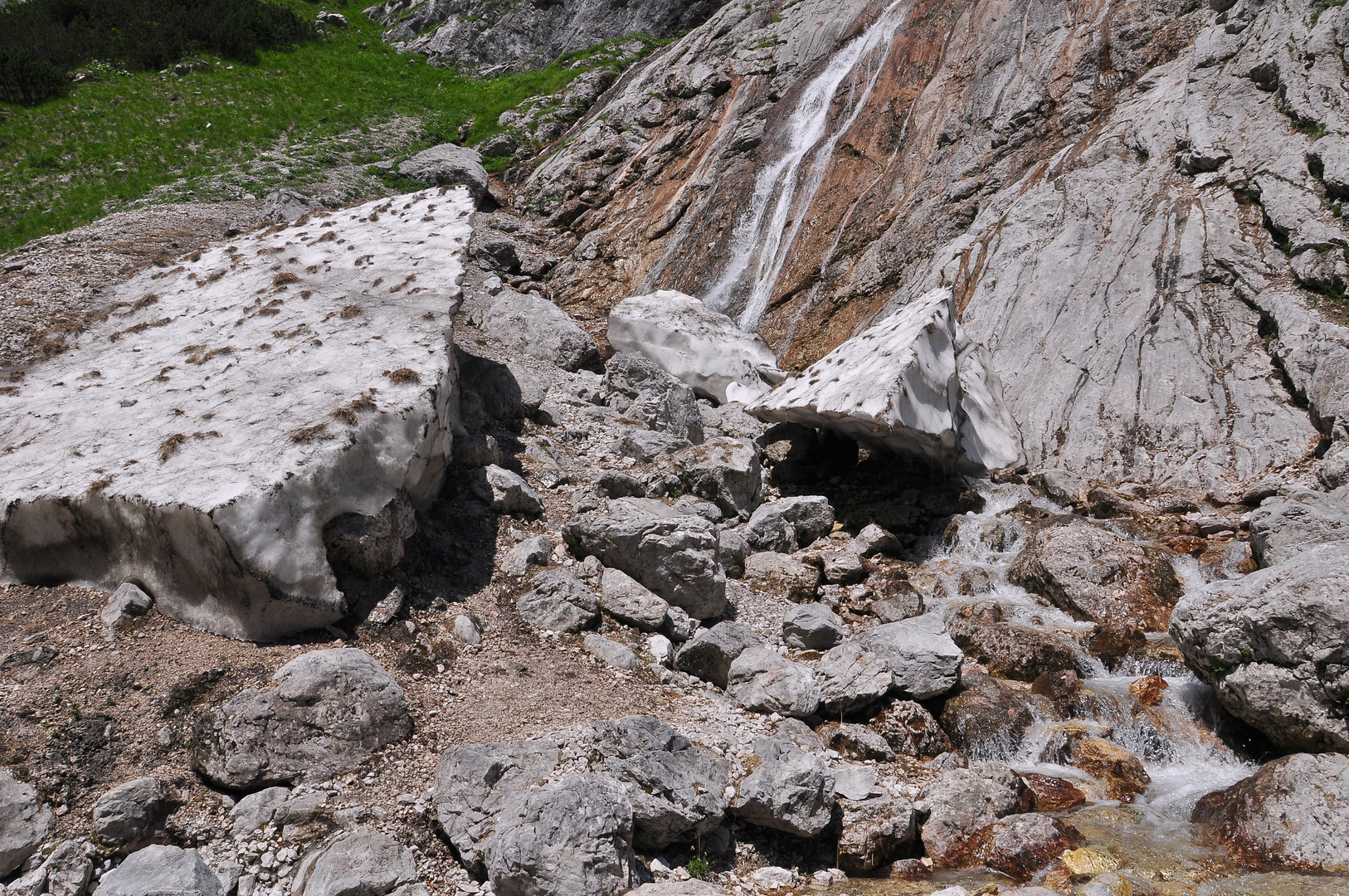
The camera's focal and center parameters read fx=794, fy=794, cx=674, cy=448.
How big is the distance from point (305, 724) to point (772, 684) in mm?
5960

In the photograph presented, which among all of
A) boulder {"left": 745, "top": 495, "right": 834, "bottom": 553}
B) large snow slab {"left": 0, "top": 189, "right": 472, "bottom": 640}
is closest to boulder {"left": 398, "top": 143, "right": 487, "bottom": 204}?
large snow slab {"left": 0, "top": 189, "right": 472, "bottom": 640}

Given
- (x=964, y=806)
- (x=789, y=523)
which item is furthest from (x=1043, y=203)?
(x=964, y=806)

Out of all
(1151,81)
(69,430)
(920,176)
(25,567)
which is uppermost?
(1151,81)

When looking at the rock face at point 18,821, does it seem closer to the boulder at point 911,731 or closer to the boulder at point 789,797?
the boulder at point 789,797

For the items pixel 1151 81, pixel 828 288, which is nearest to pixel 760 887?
pixel 828 288

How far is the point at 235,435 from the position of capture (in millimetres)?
11445

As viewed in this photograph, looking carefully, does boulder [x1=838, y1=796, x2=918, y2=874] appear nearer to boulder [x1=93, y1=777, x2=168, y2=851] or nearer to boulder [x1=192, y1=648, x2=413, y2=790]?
boulder [x1=192, y1=648, x2=413, y2=790]

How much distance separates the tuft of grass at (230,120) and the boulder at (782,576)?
25.2m

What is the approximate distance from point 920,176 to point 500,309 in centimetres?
1518

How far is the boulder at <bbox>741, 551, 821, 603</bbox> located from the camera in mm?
14938

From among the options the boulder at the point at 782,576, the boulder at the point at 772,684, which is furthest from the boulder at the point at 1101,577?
the boulder at the point at 772,684

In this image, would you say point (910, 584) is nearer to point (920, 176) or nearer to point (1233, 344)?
point (1233, 344)

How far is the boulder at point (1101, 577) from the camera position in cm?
1373

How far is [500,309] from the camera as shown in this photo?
23172 mm
